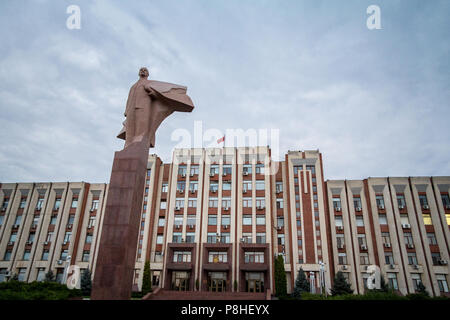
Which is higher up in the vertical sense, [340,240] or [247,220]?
[247,220]

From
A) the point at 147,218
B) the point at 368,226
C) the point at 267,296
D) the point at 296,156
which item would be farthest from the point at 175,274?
the point at 368,226

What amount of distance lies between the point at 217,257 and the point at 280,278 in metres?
6.47

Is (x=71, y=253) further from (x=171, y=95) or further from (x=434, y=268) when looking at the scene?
(x=434, y=268)

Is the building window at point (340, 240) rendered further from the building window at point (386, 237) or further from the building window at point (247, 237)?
the building window at point (247, 237)

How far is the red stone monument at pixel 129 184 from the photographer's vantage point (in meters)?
9.87

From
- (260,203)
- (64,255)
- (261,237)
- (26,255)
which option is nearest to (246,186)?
(260,203)

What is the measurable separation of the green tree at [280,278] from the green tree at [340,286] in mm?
4258

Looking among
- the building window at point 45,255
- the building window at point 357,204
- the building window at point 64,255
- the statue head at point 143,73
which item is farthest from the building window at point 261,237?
the building window at point 45,255

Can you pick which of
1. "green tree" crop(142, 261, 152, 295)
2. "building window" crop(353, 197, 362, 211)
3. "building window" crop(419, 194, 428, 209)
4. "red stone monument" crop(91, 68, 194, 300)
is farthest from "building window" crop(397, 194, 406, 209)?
"red stone monument" crop(91, 68, 194, 300)

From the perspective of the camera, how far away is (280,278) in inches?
1088

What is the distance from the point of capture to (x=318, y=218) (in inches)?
1222

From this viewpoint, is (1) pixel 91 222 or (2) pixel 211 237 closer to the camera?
(2) pixel 211 237

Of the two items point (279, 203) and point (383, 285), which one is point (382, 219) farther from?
point (279, 203)
